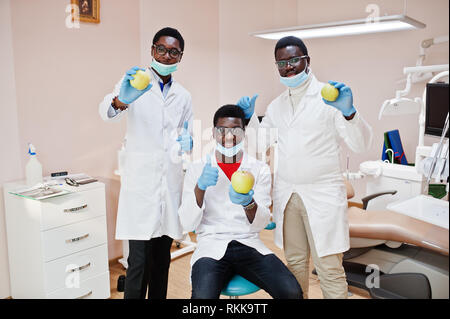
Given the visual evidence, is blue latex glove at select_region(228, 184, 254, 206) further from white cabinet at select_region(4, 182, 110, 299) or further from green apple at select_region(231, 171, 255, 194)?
white cabinet at select_region(4, 182, 110, 299)

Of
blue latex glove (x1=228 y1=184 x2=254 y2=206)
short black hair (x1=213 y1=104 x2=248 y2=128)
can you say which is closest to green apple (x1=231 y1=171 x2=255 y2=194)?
blue latex glove (x1=228 y1=184 x2=254 y2=206)

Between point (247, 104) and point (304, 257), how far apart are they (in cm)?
53

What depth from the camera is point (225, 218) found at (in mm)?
1435

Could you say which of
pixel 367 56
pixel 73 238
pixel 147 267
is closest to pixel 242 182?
pixel 147 267

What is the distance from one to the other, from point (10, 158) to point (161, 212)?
1.01m

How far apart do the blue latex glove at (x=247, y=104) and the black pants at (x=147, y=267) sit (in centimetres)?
63

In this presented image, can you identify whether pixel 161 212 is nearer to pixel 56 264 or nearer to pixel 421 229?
pixel 56 264

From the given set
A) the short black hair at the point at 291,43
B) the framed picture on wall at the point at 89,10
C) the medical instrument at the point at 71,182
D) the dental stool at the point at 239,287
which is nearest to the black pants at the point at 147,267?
the dental stool at the point at 239,287

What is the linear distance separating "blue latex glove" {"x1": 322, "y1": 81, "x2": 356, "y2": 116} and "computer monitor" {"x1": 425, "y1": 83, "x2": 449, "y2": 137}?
186 millimetres

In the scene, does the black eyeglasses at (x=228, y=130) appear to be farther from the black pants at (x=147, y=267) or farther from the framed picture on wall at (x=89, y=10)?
the framed picture on wall at (x=89, y=10)

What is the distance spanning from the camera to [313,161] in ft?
3.79

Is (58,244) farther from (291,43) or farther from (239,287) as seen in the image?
(291,43)

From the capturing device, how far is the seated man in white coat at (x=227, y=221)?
1.28 metres
